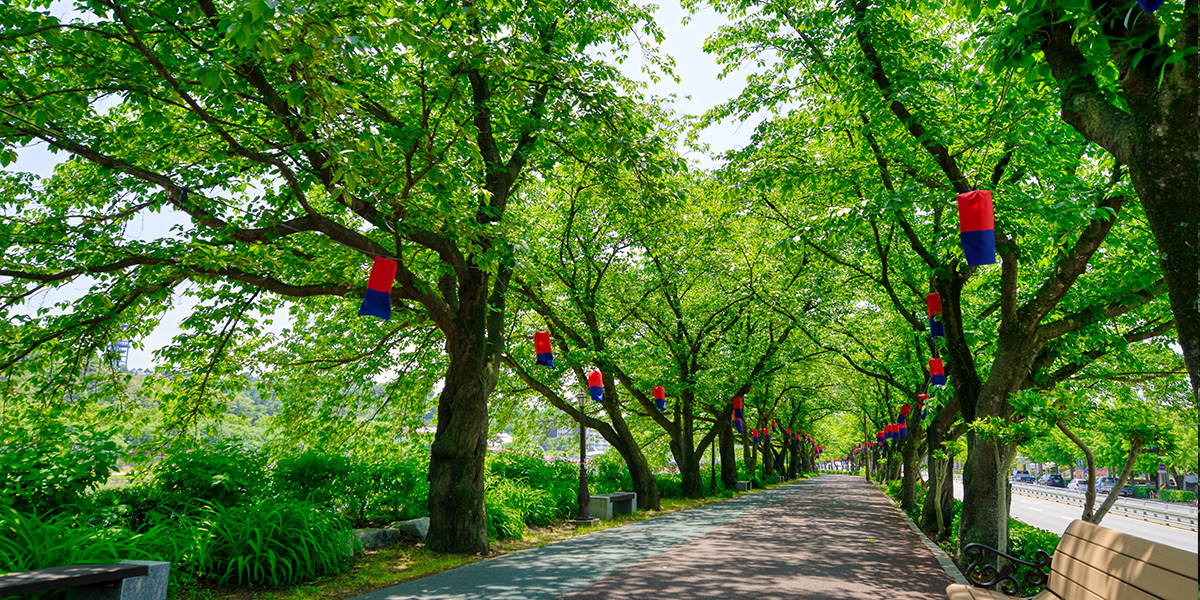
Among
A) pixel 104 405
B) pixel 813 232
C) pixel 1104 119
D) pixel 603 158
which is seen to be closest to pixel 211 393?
pixel 104 405

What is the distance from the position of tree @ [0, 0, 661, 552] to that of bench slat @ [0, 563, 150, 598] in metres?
3.11

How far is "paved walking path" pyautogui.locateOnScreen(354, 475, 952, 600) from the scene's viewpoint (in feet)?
23.3

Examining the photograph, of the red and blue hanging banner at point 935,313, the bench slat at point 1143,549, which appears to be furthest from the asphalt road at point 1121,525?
the bench slat at point 1143,549

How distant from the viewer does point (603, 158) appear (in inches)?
382

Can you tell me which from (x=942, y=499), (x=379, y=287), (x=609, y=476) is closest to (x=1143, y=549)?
Result: (x=379, y=287)

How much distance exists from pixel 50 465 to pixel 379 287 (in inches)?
139

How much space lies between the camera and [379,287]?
7289 millimetres

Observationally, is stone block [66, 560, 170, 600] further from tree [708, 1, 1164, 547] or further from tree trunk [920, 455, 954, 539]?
tree trunk [920, 455, 954, 539]

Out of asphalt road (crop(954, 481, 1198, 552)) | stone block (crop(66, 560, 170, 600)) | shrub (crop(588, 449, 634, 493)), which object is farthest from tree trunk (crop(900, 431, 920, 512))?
stone block (crop(66, 560, 170, 600))

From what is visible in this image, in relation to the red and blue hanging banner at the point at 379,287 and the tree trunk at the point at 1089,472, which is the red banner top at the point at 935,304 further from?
the red and blue hanging banner at the point at 379,287

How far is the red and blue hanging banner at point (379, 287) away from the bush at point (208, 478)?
280cm

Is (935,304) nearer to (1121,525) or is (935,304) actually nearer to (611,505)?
(611,505)

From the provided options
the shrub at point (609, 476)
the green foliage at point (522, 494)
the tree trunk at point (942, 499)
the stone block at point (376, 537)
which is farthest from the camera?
the shrub at point (609, 476)

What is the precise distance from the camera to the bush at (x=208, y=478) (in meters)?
7.54
